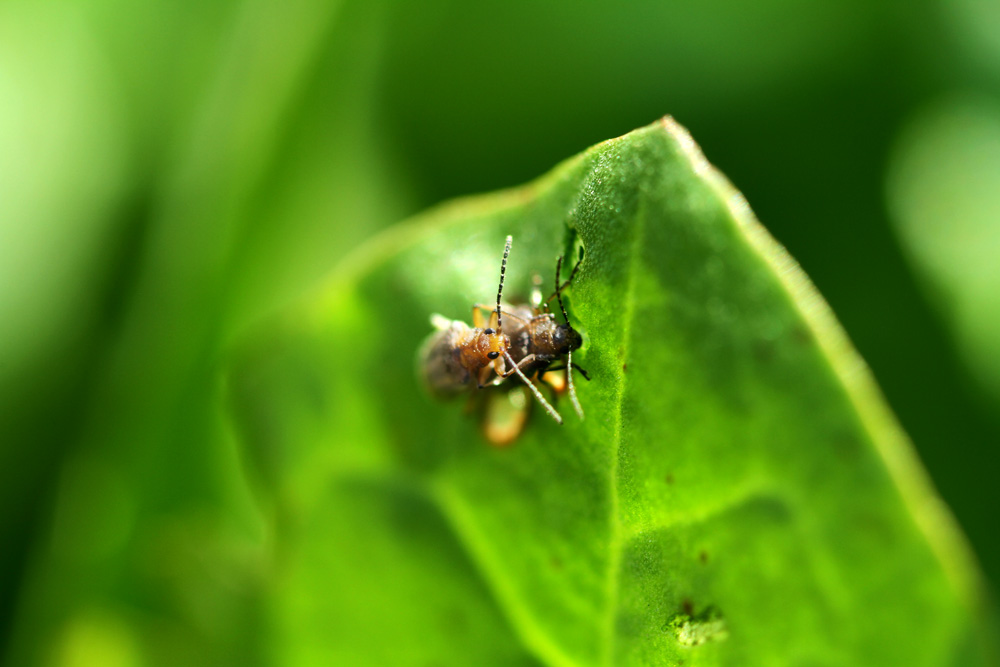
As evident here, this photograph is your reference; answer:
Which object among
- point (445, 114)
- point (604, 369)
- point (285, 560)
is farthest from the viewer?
point (445, 114)

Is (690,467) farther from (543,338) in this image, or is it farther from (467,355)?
(467,355)

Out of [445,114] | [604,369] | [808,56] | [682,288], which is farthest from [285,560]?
[808,56]

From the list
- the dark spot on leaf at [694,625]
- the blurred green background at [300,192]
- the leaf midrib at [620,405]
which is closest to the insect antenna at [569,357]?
the leaf midrib at [620,405]

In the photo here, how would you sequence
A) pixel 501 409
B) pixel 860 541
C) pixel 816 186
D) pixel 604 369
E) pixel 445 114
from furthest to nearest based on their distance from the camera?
pixel 445 114
pixel 816 186
pixel 501 409
pixel 604 369
pixel 860 541

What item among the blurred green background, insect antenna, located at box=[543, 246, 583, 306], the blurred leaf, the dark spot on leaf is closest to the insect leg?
insect antenna, located at box=[543, 246, 583, 306]

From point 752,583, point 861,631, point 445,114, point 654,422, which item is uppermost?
point 445,114

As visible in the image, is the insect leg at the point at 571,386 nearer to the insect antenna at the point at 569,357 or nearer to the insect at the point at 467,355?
the insect antenna at the point at 569,357

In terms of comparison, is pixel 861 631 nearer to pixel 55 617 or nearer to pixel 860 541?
pixel 860 541

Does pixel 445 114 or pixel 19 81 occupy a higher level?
pixel 19 81
